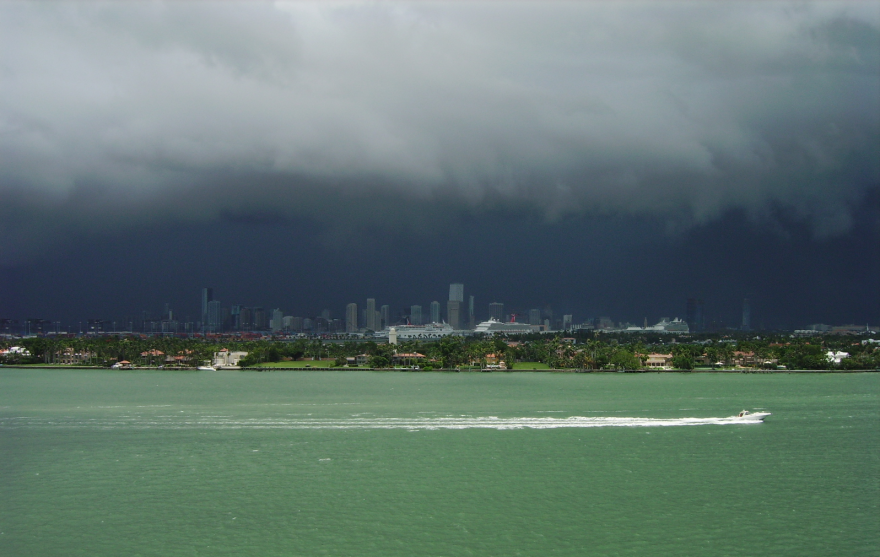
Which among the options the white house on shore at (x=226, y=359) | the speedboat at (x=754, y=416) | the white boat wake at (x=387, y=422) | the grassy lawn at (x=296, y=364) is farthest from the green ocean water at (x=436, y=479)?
the white house on shore at (x=226, y=359)

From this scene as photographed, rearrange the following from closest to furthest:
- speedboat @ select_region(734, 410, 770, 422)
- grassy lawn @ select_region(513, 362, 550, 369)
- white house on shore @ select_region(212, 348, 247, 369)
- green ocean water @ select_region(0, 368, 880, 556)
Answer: green ocean water @ select_region(0, 368, 880, 556)
speedboat @ select_region(734, 410, 770, 422)
grassy lawn @ select_region(513, 362, 550, 369)
white house on shore @ select_region(212, 348, 247, 369)

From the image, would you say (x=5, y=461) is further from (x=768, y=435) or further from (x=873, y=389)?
(x=873, y=389)

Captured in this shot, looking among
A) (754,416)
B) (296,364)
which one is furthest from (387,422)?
(296,364)

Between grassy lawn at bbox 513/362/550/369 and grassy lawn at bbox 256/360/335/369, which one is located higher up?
grassy lawn at bbox 256/360/335/369

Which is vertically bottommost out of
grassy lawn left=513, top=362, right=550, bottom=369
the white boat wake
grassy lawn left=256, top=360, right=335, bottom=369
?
grassy lawn left=513, top=362, right=550, bottom=369

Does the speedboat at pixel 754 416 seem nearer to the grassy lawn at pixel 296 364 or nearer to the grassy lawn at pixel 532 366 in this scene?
the grassy lawn at pixel 532 366

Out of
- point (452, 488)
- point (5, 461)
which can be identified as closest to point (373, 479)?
point (452, 488)

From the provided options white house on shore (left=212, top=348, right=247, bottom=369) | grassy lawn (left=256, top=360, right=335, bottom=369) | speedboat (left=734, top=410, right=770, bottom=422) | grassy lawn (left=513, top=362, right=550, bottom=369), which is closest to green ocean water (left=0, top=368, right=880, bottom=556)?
speedboat (left=734, top=410, right=770, bottom=422)

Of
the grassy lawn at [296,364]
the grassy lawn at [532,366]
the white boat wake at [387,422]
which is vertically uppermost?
the white boat wake at [387,422]

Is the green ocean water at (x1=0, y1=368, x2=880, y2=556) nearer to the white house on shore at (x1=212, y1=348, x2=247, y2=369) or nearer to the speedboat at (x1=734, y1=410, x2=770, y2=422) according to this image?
the speedboat at (x1=734, y1=410, x2=770, y2=422)
